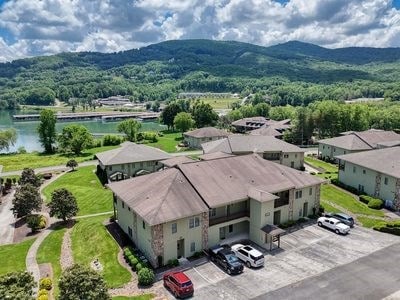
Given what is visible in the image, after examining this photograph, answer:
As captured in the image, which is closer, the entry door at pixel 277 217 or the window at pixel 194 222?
the window at pixel 194 222

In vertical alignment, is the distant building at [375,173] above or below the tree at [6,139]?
above

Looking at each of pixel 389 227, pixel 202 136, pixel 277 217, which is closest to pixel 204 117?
pixel 202 136

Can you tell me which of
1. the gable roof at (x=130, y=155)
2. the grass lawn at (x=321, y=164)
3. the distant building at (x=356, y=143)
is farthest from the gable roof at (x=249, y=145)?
the gable roof at (x=130, y=155)

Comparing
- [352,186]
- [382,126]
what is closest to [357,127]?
[382,126]

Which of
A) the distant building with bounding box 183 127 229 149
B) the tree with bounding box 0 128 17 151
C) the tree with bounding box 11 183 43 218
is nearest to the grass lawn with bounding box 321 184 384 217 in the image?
the tree with bounding box 11 183 43 218

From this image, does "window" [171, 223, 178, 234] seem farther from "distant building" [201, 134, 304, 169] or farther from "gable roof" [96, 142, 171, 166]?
"distant building" [201, 134, 304, 169]

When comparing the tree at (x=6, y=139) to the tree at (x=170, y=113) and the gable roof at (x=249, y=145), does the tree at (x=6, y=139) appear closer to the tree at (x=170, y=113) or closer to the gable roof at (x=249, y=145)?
the tree at (x=170, y=113)


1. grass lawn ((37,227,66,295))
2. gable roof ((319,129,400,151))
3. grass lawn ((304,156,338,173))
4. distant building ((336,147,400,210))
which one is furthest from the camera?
gable roof ((319,129,400,151))
